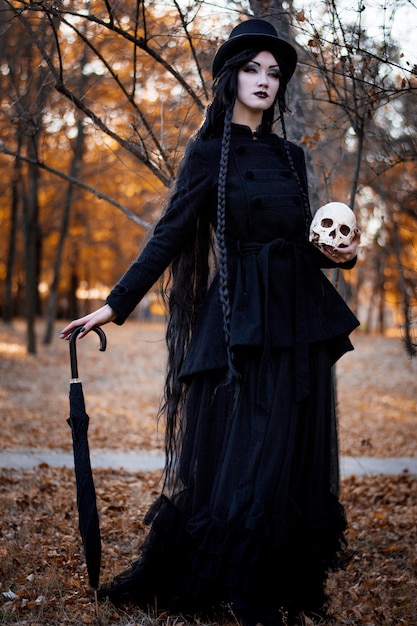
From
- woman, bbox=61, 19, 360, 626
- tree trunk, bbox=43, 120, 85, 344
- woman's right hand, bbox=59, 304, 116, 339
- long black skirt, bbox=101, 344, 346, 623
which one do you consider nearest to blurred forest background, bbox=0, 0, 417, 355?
tree trunk, bbox=43, 120, 85, 344

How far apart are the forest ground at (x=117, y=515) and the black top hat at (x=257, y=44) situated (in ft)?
7.44

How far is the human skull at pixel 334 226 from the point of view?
107 inches

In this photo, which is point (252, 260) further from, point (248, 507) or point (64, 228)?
point (64, 228)

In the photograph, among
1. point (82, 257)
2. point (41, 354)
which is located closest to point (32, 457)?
point (41, 354)

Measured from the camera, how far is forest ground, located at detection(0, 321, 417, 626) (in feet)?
9.98

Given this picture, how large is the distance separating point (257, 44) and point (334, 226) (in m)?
0.89

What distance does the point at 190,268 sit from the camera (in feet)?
10.3

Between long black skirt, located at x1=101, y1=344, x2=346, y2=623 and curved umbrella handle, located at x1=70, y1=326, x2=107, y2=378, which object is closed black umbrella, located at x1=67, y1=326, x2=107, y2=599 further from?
long black skirt, located at x1=101, y1=344, x2=346, y2=623

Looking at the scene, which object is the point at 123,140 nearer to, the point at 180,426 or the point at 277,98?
the point at 277,98

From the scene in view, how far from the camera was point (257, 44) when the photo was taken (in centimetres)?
289

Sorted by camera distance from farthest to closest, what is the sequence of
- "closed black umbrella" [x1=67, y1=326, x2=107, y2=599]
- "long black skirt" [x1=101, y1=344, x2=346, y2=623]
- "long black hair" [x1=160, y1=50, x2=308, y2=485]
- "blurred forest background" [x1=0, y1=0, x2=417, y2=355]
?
"blurred forest background" [x1=0, y1=0, x2=417, y2=355] → "long black hair" [x1=160, y1=50, x2=308, y2=485] → "closed black umbrella" [x1=67, y1=326, x2=107, y2=599] → "long black skirt" [x1=101, y1=344, x2=346, y2=623]

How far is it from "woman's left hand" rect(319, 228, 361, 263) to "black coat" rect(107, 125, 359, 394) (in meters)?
0.11

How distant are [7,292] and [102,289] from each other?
18877 mm

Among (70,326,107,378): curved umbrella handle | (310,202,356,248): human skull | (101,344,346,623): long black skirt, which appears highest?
(310,202,356,248): human skull
